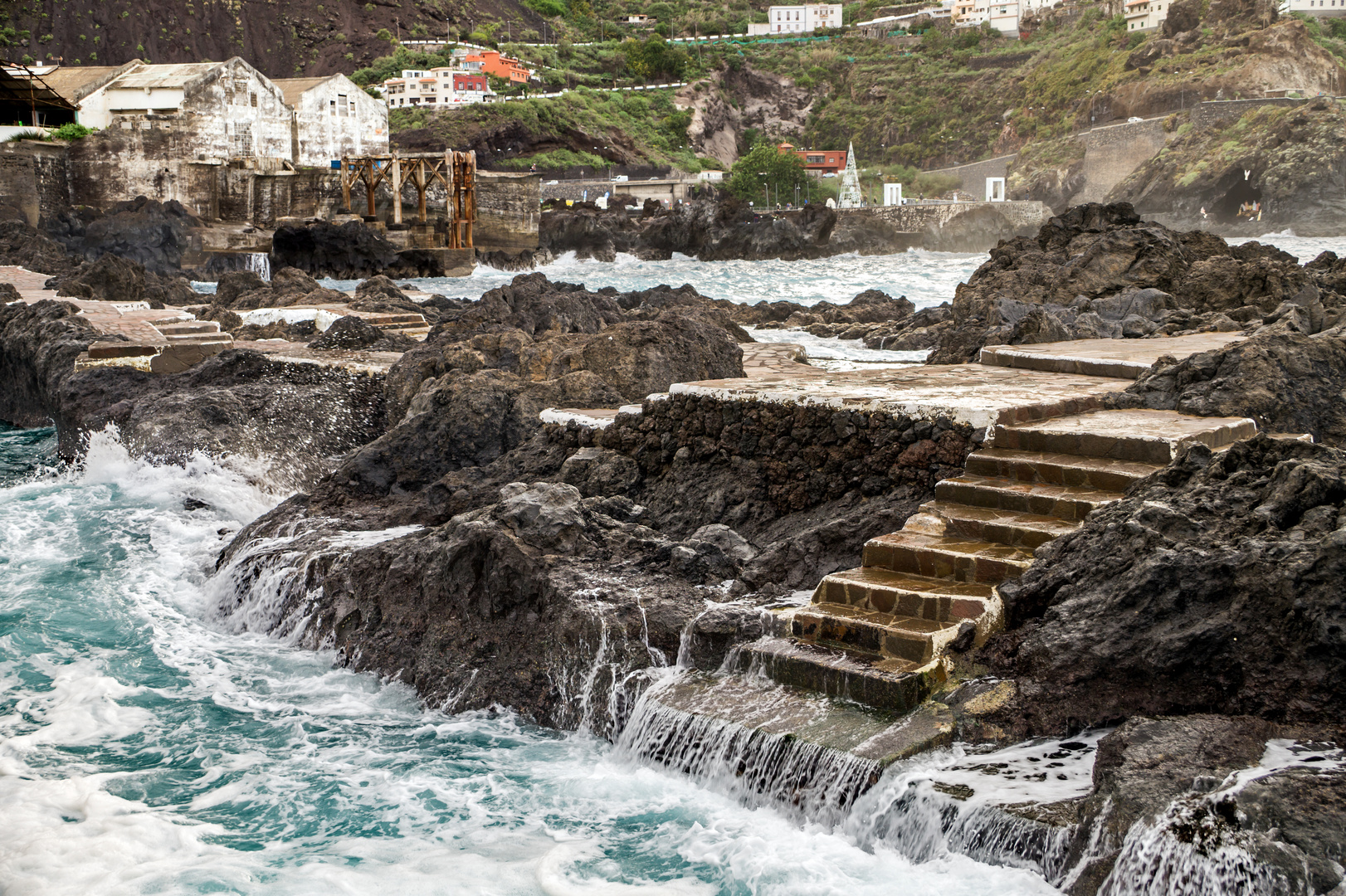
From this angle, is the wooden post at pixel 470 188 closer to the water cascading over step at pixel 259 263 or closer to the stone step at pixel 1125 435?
the water cascading over step at pixel 259 263

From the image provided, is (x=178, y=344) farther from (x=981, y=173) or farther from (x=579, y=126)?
(x=981, y=173)

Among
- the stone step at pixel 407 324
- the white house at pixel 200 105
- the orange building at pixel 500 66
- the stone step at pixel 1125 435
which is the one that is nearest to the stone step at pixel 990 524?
the stone step at pixel 1125 435

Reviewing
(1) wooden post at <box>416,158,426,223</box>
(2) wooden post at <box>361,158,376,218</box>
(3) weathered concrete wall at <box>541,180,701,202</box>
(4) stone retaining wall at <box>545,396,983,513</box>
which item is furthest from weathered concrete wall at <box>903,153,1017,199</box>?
(4) stone retaining wall at <box>545,396,983,513</box>

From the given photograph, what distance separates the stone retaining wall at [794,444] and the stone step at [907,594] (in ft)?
2.68

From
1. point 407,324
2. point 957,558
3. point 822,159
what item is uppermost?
point 822,159

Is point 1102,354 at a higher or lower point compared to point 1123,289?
lower

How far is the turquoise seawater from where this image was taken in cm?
350

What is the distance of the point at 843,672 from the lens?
3.72 meters

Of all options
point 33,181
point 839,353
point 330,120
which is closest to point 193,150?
point 33,181

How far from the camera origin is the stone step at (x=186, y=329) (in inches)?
444

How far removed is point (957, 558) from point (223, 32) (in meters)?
82.8

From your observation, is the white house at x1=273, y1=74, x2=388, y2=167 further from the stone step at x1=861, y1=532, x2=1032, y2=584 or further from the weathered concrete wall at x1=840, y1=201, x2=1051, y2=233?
the stone step at x1=861, y1=532, x2=1032, y2=584

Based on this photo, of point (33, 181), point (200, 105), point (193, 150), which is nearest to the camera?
point (33, 181)

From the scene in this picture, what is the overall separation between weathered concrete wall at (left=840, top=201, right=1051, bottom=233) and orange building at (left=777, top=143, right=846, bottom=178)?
2649cm
